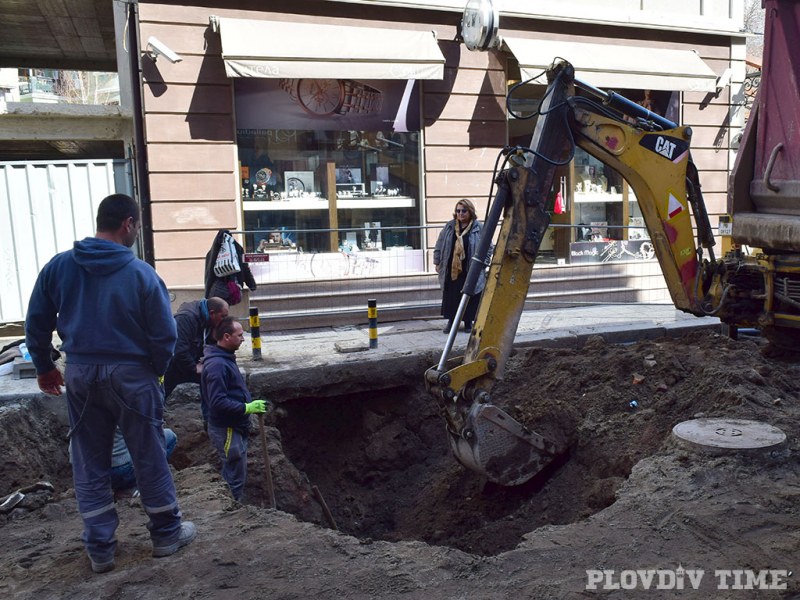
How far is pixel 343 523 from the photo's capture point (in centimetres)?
689

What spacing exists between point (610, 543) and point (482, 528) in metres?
1.65

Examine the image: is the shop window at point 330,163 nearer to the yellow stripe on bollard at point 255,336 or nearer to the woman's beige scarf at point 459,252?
the woman's beige scarf at point 459,252

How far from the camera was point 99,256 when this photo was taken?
4.07 metres

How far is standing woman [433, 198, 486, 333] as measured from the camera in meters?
9.31

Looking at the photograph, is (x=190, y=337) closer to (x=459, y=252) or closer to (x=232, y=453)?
(x=232, y=453)

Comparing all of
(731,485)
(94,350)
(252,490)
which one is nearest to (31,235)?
(252,490)

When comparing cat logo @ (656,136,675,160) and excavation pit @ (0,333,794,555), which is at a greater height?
cat logo @ (656,136,675,160)

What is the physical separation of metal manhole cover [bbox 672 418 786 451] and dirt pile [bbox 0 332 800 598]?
10 cm

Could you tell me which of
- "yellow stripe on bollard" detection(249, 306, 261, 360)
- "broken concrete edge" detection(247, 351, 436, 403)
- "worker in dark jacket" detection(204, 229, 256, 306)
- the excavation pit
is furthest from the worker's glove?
"worker in dark jacket" detection(204, 229, 256, 306)

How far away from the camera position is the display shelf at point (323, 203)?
11227 mm

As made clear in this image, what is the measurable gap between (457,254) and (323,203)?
123 inches

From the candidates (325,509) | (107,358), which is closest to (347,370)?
(325,509)

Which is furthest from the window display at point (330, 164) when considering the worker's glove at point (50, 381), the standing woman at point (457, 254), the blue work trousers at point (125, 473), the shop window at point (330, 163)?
the worker's glove at point (50, 381)

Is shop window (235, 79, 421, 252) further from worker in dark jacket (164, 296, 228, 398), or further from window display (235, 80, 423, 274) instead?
worker in dark jacket (164, 296, 228, 398)
